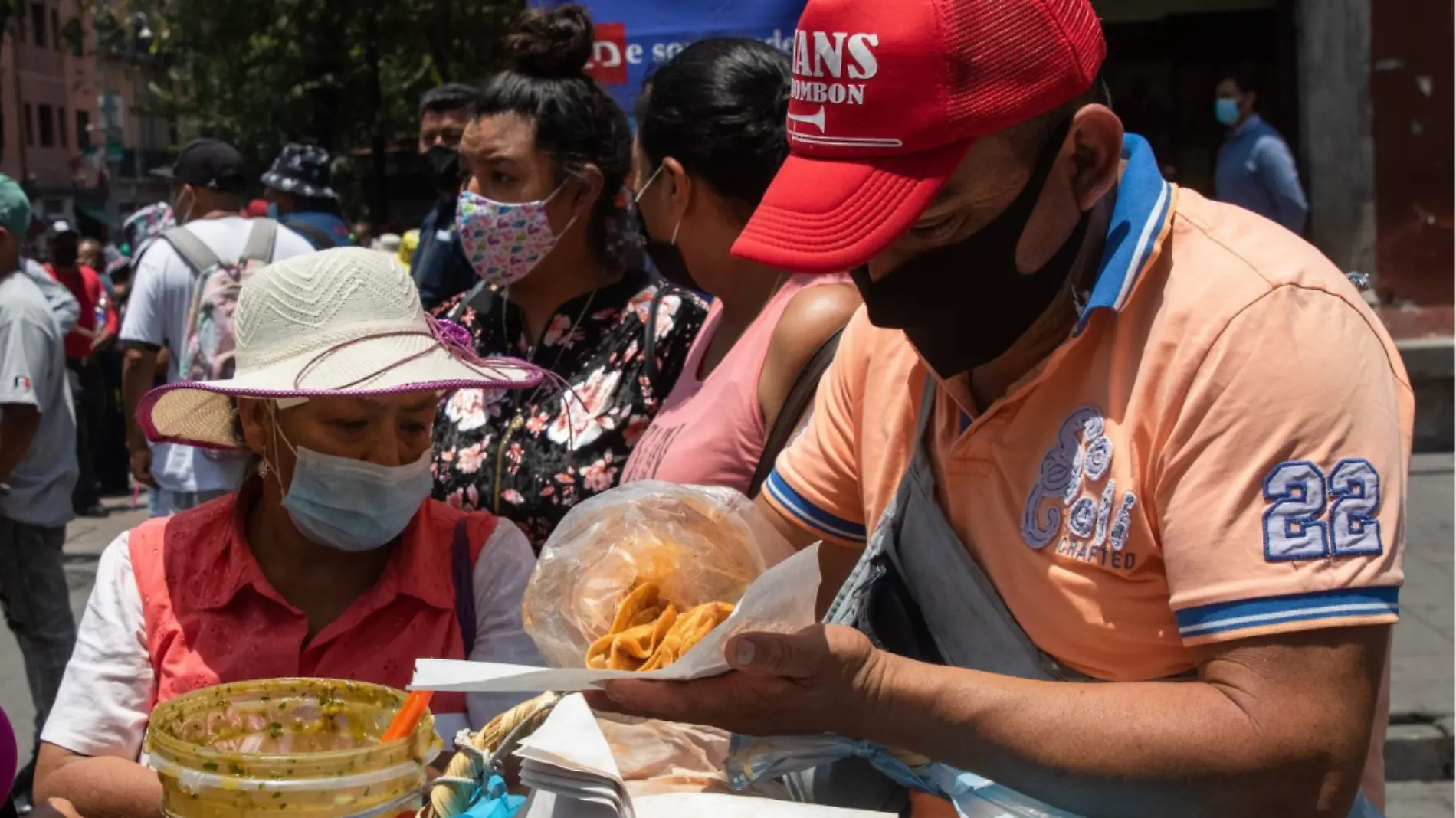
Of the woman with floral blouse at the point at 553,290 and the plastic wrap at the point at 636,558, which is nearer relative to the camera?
the plastic wrap at the point at 636,558

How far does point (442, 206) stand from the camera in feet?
21.5

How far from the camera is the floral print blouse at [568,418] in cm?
344

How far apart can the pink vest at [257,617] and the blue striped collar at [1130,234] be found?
1.35 metres

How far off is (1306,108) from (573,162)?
789 cm

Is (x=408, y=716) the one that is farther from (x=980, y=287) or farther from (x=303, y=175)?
(x=303, y=175)

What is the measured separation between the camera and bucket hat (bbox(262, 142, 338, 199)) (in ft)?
26.0

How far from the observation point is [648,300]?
3.71 meters

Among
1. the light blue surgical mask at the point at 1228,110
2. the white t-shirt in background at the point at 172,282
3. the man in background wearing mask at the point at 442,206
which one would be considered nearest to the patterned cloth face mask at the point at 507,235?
the man in background wearing mask at the point at 442,206

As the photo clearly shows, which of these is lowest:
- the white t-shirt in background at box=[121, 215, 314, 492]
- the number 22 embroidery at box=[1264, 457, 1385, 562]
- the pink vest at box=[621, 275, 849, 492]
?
the white t-shirt in background at box=[121, 215, 314, 492]

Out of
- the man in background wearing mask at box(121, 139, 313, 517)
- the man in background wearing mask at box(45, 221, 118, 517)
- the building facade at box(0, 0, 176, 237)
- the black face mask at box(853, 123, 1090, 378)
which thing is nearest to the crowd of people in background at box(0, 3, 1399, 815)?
the black face mask at box(853, 123, 1090, 378)

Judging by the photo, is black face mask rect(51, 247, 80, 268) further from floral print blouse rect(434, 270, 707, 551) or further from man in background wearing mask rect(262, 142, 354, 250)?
floral print blouse rect(434, 270, 707, 551)

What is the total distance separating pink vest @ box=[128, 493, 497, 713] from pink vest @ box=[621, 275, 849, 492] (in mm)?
437

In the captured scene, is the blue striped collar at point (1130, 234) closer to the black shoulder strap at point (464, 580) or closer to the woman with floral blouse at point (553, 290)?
the black shoulder strap at point (464, 580)

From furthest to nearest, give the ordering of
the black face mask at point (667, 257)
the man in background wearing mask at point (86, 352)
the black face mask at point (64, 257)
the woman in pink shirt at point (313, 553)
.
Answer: the black face mask at point (64, 257) → the man in background wearing mask at point (86, 352) → the black face mask at point (667, 257) → the woman in pink shirt at point (313, 553)
